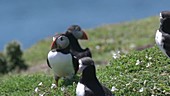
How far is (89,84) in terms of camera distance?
41.1 feet

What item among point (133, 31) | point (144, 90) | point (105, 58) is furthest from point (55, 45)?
point (133, 31)

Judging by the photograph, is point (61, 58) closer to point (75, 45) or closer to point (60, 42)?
point (60, 42)

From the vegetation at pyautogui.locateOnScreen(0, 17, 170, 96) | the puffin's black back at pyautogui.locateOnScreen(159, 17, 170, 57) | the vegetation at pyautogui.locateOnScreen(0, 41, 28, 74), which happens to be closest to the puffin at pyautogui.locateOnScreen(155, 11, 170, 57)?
the puffin's black back at pyautogui.locateOnScreen(159, 17, 170, 57)

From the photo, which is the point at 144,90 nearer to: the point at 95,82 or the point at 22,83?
the point at 95,82

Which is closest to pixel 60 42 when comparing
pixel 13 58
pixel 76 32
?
pixel 76 32

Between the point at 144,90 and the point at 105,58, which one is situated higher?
the point at 144,90

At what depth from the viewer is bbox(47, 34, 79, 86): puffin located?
626 inches

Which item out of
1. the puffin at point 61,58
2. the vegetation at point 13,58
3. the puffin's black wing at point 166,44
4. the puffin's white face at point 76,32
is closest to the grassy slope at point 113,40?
the vegetation at point 13,58

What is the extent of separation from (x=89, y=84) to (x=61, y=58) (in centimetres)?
343

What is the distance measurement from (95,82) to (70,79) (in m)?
4.05

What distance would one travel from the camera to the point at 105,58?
29.1m

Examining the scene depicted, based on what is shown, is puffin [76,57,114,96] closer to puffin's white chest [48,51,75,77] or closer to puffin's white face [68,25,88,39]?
puffin's white chest [48,51,75,77]

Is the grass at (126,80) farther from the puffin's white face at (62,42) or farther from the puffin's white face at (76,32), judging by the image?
the puffin's white face at (76,32)

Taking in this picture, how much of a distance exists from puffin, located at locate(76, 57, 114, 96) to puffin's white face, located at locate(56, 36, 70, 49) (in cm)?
333
